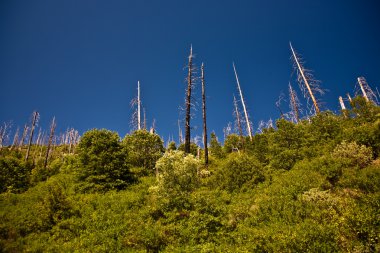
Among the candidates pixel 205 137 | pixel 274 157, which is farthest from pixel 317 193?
pixel 205 137

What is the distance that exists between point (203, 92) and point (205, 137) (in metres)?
6.18

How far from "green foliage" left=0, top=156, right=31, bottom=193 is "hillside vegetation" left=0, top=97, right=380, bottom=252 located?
3.1 inches

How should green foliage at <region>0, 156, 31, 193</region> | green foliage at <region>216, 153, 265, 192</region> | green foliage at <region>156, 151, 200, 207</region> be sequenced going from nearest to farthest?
green foliage at <region>156, 151, 200, 207</region> → green foliage at <region>216, 153, 265, 192</region> → green foliage at <region>0, 156, 31, 193</region>

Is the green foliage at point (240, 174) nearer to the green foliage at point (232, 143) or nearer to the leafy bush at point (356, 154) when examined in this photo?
the leafy bush at point (356, 154)

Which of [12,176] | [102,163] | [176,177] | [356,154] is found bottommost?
[176,177]

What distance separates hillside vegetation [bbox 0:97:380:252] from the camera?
26.6ft

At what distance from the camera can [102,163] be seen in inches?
693

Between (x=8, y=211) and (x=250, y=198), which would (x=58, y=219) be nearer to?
(x=8, y=211)

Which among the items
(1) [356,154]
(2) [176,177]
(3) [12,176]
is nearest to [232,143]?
(1) [356,154]

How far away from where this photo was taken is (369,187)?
10.5 metres

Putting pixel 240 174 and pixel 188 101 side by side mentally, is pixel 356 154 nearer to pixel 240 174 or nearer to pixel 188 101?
pixel 240 174

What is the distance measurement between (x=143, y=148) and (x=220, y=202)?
12.7 metres

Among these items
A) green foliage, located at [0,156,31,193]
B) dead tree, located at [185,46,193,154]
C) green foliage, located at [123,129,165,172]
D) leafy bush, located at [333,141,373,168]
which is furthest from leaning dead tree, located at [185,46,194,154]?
green foliage, located at [0,156,31,193]

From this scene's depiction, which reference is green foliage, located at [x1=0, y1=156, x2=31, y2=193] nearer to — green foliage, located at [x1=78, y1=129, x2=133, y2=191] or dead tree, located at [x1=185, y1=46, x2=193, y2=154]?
green foliage, located at [x1=78, y1=129, x2=133, y2=191]
